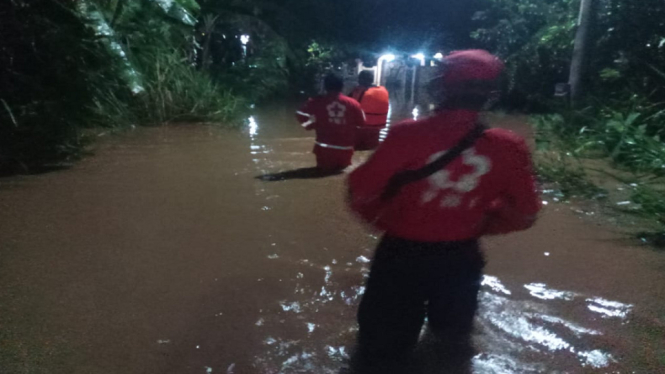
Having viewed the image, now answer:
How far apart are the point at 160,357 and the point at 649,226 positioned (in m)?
4.42

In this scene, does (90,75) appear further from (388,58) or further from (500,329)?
(388,58)

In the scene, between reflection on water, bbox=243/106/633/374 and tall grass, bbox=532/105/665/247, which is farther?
tall grass, bbox=532/105/665/247

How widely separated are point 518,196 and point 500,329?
1392mm

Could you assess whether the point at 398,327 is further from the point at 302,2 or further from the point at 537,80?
the point at 302,2

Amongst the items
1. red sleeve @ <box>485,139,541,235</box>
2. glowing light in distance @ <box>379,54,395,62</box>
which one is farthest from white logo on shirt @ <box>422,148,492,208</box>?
glowing light in distance @ <box>379,54,395,62</box>

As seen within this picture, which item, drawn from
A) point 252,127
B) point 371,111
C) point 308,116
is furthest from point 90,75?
point 371,111

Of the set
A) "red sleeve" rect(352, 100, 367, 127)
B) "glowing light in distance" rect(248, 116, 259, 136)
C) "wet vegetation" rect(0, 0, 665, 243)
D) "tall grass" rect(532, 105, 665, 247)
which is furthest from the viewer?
"glowing light in distance" rect(248, 116, 259, 136)

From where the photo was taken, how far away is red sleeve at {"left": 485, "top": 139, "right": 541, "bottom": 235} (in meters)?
2.72

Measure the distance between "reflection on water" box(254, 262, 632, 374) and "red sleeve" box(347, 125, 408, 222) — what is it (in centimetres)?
112

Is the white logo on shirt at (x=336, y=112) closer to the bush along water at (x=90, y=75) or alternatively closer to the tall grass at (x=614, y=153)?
the tall grass at (x=614, y=153)

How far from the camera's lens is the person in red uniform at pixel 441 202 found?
2.63 metres

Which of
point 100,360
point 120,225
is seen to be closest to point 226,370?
point 100,360

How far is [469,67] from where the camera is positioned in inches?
103

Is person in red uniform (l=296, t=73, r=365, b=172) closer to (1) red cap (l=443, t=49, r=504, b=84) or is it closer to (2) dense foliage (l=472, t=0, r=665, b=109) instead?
(2) dense foliage (l=472, t=0, r=665, b=109)
